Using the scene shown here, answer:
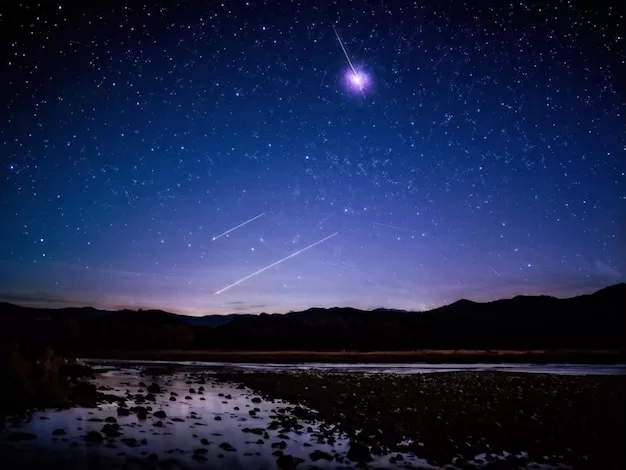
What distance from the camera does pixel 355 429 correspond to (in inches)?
444

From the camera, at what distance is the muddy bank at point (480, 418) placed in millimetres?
9422

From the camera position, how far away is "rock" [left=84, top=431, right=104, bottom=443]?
888 cm

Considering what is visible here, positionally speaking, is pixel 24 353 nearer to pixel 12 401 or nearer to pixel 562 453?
pixel 12 401

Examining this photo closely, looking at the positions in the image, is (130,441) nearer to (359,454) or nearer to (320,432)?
(320,432)

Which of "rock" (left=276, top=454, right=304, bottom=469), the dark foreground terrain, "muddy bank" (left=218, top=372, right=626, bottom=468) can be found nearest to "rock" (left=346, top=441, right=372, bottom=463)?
the dark foreground terrain

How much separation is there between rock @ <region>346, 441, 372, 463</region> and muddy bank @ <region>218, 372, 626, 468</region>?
670 millimetres

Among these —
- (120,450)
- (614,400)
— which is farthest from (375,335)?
(120,450)

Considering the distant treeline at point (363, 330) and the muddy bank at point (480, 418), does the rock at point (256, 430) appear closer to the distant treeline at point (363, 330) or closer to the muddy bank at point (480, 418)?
the muddy bank at point (480, 418)

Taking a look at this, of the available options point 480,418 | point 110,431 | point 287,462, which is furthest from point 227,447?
point 480,418

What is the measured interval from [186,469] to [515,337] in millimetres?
81970

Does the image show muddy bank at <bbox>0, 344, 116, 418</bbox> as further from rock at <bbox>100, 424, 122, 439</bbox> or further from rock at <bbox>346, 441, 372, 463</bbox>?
rock at <bbox>346, 441, 372, 463</bbox>

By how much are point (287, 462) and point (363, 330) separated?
257 ft

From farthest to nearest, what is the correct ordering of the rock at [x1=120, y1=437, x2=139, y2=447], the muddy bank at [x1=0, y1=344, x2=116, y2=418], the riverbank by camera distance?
the riverbank, the muddy bank at [x1=0, y1=344, x2=116, y2=418], the rock at [x1=120, y1=437, x2=139, y2=447]

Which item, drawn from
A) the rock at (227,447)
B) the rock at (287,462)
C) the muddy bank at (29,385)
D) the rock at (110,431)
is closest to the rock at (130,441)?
Answer: the rock at (110,431)
